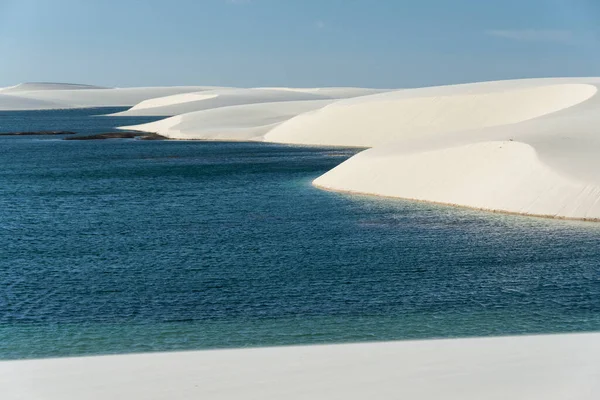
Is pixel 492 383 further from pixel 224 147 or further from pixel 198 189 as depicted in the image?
pixel 224 147

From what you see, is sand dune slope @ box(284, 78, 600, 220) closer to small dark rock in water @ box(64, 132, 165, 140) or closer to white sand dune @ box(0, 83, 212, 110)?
small dark rock in water @ box(64, 132, 165, 140)

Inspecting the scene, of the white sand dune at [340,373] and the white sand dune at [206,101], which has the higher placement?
the white sand dune at [206,101]

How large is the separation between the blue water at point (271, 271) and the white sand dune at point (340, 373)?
1473 millimetres

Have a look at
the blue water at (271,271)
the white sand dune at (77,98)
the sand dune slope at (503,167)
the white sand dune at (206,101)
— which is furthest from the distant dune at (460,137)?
the white sand dune at (77,98)

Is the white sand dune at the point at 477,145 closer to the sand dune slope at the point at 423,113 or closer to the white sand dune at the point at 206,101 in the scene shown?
the sand dune slope at the point at 423,113

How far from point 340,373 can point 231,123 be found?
231ft

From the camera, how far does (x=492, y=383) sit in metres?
10.5

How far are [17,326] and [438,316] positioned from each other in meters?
6.86

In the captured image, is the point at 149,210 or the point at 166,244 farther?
the point at 149,210

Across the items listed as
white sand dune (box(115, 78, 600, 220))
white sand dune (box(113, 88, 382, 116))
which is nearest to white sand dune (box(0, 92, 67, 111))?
white sand dune (box(113, 88, 382, 116))

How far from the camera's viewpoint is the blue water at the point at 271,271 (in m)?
14.6

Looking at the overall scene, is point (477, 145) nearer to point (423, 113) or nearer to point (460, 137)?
point (460, 137)

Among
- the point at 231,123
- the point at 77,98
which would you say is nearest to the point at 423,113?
the point at 231,123

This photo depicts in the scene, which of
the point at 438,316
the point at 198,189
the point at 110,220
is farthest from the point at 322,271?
the point at 198,189
